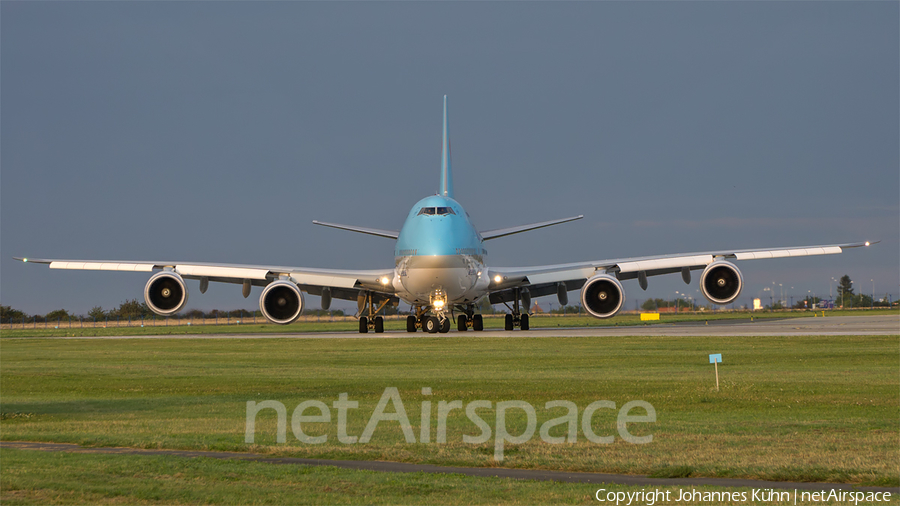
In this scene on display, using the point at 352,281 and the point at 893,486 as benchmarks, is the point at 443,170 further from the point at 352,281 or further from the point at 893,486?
the point at 893,486

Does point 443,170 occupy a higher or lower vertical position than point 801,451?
higher

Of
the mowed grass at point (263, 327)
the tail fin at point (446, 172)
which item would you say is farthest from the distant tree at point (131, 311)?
the tail fin at point (446, 172)

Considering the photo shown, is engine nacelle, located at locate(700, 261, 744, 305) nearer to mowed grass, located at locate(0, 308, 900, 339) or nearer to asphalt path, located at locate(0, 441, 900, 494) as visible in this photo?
mowed grass, located at locate(0, 308, 900, 339)

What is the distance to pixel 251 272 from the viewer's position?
43.7 meters

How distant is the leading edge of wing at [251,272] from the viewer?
4362 cm

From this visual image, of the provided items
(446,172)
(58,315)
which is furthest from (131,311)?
(446,172)

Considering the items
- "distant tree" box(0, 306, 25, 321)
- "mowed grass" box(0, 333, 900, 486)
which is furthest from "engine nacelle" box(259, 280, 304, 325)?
"distant tree" box(0, 306, 25, 321)

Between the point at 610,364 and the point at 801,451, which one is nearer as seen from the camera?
the point at 801,451

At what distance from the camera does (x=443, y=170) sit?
178ft

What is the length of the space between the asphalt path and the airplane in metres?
27.5

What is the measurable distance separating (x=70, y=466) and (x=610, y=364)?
1687 centimetres

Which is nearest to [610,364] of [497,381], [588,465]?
[497,381]

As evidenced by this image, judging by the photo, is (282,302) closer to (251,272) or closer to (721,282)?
(251,272)

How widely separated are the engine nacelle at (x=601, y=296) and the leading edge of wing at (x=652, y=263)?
66.4 inches
